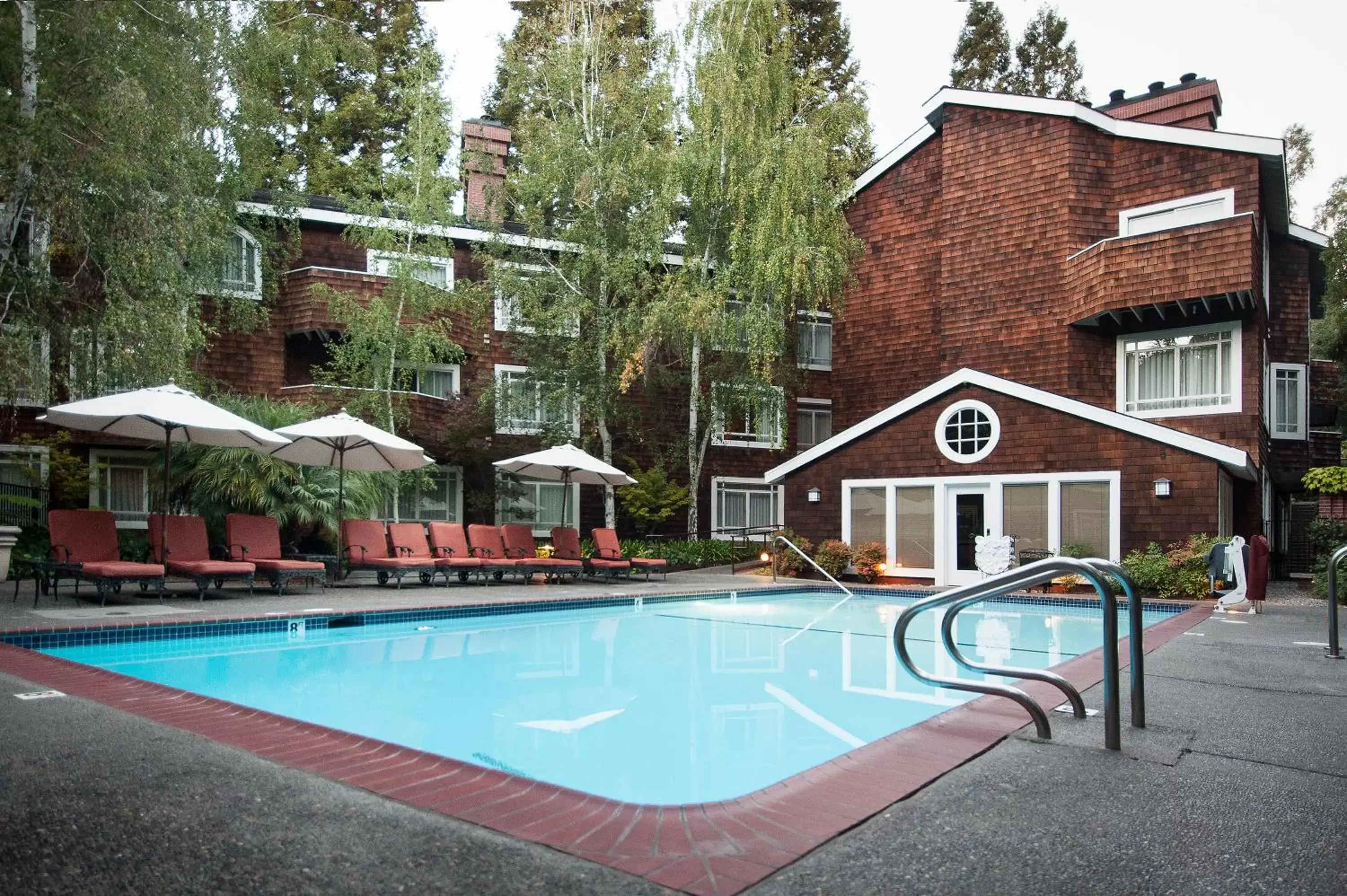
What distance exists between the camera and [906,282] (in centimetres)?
2214

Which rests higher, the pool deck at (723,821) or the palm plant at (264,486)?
the palm plant at (264,486)

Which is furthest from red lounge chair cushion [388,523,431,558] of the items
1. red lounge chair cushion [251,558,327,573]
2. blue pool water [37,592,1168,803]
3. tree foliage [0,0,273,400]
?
tree foliage [0,0,273,400]

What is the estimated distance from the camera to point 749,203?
1975cm

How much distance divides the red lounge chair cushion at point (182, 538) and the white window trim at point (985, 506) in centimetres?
1136

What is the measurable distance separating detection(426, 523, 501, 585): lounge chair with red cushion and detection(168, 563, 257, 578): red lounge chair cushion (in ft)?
12.5

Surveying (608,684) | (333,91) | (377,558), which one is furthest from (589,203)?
(608,684)

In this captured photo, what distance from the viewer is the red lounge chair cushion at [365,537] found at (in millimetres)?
14289

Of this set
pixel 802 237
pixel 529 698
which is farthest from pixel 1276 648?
pixel 802 237

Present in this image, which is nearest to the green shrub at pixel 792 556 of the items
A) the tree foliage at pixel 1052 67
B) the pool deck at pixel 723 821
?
the pool deck at pixel 723 821

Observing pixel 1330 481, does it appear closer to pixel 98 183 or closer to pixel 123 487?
pixel 98 183

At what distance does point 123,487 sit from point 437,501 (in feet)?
21.5

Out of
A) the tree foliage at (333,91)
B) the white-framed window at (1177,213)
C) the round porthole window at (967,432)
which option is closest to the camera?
the round porthole window at (967,432)

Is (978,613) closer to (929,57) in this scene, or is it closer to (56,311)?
(56,311)

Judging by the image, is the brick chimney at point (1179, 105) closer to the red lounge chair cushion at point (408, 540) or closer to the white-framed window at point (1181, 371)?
the white-framed window at point (1181, 371)
